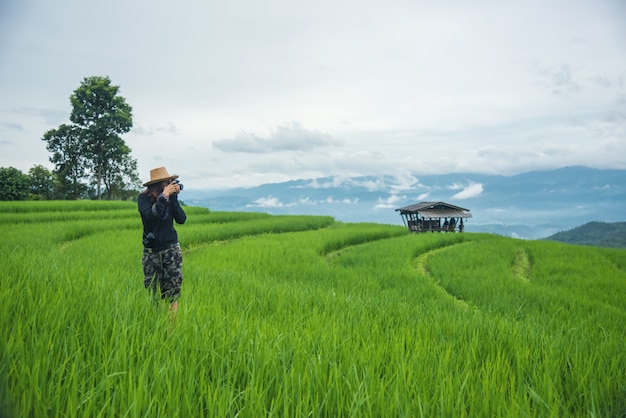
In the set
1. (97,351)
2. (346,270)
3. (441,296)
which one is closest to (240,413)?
(97,351)

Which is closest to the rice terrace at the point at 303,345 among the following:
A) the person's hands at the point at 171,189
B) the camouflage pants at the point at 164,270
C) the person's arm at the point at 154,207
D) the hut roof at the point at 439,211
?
the camouflage pants at the point at 164,270

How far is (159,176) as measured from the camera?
4.50 m

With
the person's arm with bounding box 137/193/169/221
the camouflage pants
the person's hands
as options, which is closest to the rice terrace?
the camouflage pants

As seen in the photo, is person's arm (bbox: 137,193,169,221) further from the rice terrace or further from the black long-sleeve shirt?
the rice terrace

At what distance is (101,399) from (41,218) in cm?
2058

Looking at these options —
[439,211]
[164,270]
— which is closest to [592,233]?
[439,211]

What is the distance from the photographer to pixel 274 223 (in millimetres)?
20031

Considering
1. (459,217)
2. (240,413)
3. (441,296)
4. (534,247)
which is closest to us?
(240,413)

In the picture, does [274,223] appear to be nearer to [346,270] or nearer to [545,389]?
[346,270]

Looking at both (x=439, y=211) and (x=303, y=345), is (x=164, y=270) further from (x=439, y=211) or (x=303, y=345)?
(x=439, y=211)

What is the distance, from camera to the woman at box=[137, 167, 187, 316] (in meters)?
4.43

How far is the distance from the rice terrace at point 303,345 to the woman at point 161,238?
1.16 ft

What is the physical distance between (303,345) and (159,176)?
121 inches

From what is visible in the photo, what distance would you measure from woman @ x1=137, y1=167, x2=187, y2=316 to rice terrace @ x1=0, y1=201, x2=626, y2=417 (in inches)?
13.9
